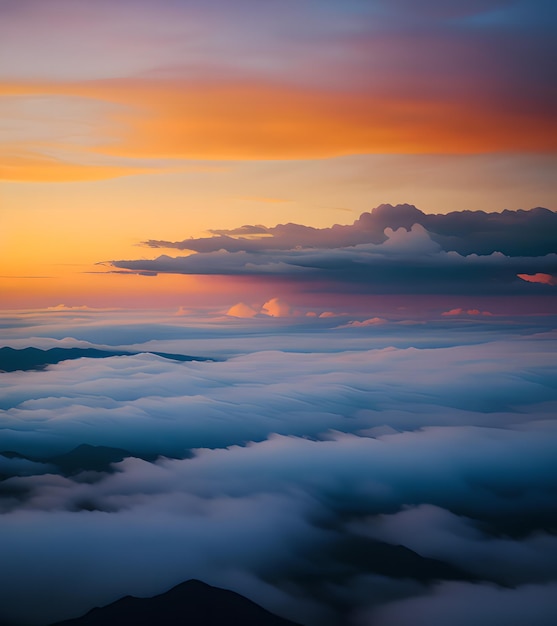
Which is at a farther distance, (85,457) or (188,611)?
(85,457)

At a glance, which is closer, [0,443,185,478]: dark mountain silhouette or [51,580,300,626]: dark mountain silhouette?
[51,580,300,626]: dark mountain silhouette

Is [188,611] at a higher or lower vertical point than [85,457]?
lower

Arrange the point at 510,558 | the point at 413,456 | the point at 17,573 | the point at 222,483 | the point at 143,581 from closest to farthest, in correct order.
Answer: the point at 17,573, the point at 510,558, the point at 143,581, the point at 222,483, the point at 413,456

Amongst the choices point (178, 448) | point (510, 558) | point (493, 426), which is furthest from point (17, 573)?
point (493, 426)

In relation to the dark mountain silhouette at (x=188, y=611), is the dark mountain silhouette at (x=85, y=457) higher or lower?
higher

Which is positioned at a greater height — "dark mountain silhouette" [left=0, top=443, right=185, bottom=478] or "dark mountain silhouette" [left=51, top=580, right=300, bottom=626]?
"dark mountain silhouette" [left=0, top=443, right=185, bottom=478]

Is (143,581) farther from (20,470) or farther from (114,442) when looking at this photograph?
(114,442)

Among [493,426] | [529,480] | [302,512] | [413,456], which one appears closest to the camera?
[302,512]

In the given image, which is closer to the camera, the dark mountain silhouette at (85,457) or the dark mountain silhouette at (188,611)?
the dark mountain silhouette at (188,611)
